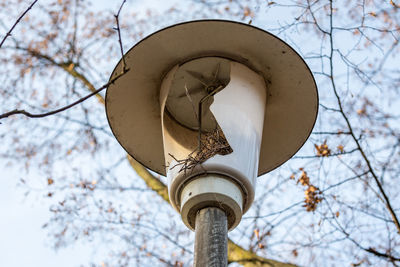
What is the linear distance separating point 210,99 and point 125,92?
45 centimetres

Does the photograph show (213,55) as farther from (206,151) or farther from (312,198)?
(312,198)

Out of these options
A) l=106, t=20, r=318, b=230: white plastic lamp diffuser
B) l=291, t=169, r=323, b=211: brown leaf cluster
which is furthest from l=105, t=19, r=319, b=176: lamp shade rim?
l=291, t=169, r=323, b=211: brown leaf cluster

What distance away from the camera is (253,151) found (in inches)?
98.7

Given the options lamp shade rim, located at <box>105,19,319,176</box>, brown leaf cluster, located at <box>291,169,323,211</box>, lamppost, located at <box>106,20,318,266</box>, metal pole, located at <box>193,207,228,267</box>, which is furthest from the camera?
brown leaf cluster, located at <box>291,169,323,211</box>

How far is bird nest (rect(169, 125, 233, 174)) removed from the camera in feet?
7.89

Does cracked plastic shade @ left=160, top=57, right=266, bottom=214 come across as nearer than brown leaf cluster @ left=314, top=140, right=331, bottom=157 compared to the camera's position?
Yes

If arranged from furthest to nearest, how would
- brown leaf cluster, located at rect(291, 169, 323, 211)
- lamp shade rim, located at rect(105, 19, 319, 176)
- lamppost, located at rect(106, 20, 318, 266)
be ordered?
1. brown leaf cluster, located at rect(291, 169, 323, 211)
2. lamp shade rim, located at rect(105, 19, 319, 176)
3. lamppost, located at rect(106, 20, 318, 266)

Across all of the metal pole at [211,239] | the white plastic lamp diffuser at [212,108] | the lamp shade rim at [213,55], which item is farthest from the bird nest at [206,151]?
the lamp shade rim at [213,55]

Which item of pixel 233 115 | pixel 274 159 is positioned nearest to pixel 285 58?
pixel 233 115

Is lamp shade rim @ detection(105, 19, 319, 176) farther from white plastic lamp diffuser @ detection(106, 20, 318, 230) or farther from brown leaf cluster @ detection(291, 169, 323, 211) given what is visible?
brown leaf cluster @ detection(291, 169, 323, 211)

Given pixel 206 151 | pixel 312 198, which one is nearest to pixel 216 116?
pixel 206 151

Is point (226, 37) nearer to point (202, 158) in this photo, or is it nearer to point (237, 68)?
point (237, 68)

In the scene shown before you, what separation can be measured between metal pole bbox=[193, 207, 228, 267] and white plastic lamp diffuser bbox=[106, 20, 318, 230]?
53mm

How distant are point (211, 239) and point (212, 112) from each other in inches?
24.9
